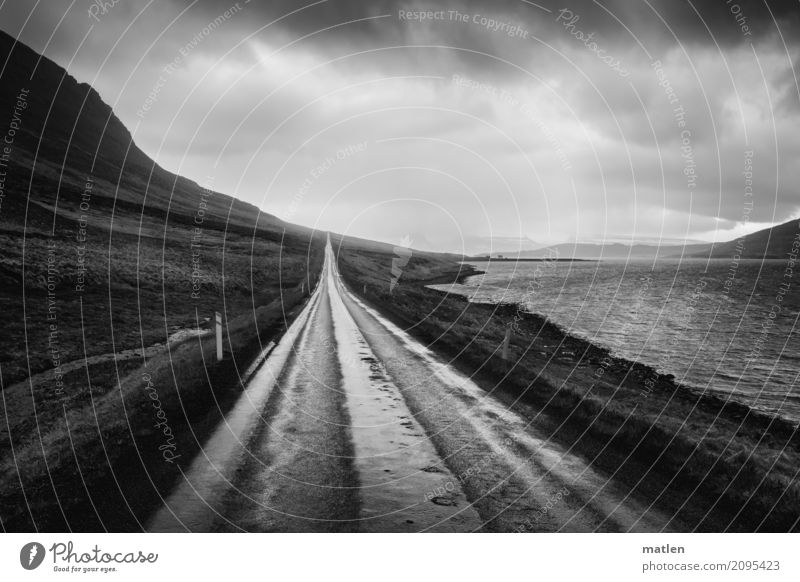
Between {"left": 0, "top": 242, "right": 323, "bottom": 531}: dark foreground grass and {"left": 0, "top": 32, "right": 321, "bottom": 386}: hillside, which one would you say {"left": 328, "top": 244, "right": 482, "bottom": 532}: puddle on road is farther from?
{"left": 0, "top": 32, "right": 321, "bottom": 386}: hillside

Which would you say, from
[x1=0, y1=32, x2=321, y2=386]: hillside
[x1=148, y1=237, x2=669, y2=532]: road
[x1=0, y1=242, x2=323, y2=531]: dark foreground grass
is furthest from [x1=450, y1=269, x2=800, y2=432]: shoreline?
[x1=0, y1=32, x2=321, y2=386]: hillside

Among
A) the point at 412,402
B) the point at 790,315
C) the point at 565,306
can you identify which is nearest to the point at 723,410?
the point at 412,402

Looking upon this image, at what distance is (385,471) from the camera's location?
7109 millimetres

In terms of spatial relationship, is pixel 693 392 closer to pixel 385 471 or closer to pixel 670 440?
pixel 670 440

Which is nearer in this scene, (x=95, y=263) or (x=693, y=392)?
(x=693, y=392)
